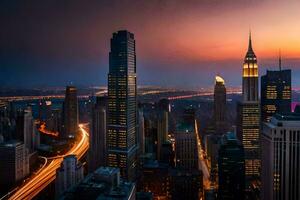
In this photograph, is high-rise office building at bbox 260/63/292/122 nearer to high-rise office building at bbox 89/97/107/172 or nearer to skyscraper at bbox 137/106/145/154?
skyscraper at bbox 137/106/145/154

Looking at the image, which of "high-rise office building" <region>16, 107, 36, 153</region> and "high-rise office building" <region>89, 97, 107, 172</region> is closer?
"high-rise office building" <region>16, 107, 36, 153</region>

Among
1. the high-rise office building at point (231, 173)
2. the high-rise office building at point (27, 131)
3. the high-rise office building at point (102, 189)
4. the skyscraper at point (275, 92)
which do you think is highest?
the skyscraper at point (275, 92)

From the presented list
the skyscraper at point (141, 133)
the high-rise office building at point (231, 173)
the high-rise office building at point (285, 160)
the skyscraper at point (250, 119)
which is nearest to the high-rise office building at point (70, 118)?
the skyscraper at point (141, 133)

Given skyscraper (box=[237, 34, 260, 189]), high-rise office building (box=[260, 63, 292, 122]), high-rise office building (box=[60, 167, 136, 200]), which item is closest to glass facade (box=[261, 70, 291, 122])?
high-rise office building (box=[260, 63, 292, 122])

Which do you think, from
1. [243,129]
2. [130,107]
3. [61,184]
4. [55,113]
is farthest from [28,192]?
[243,129]

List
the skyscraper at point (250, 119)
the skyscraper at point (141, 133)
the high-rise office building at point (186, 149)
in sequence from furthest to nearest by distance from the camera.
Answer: the skyscraper at point (141, 133) < the high-rise office building at point (186, 149) < the skyscraper at point (250, 119)

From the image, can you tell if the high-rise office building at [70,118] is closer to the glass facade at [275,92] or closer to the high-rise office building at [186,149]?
the high-rise office building at [186,149]
